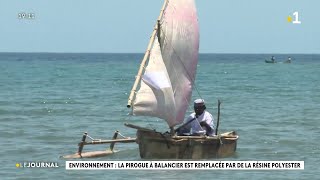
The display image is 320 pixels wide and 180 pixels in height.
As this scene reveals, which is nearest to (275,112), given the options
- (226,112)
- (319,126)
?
(226,112)

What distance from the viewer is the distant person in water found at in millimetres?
28781

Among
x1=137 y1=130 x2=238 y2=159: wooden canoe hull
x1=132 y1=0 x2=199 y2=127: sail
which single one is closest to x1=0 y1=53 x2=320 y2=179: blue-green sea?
x1=137 y1=130 x2=238 y2=159: wooden canoe hull

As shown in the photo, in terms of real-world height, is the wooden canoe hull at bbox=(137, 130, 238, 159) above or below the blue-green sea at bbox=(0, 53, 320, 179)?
above

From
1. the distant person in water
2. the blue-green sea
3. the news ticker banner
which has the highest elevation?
the distant person in water

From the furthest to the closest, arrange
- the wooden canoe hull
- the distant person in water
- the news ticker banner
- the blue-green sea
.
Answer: the distant person in water
the wooden canoe hull
the news ticker banner
the blue-green sea

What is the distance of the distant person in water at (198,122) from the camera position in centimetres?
2878

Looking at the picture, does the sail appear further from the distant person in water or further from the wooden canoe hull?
the wooden canoe hull

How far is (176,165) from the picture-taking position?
90.9 ft

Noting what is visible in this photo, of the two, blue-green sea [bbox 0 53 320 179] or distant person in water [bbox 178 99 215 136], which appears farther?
distant person in water [bbox 178 99 215 136]

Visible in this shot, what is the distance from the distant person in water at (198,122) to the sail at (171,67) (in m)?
0.32

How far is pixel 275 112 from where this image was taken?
51312 millimetres

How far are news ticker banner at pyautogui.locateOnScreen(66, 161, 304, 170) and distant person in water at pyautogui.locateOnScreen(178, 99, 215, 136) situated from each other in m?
1.08

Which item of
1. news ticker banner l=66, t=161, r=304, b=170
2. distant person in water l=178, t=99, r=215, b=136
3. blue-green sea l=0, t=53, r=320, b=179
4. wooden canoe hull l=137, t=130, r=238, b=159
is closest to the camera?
blue-green sea l=0, t=53, r=320, b=179

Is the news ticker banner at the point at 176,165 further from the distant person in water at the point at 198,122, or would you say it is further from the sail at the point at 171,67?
the sail at the point at 171,67
